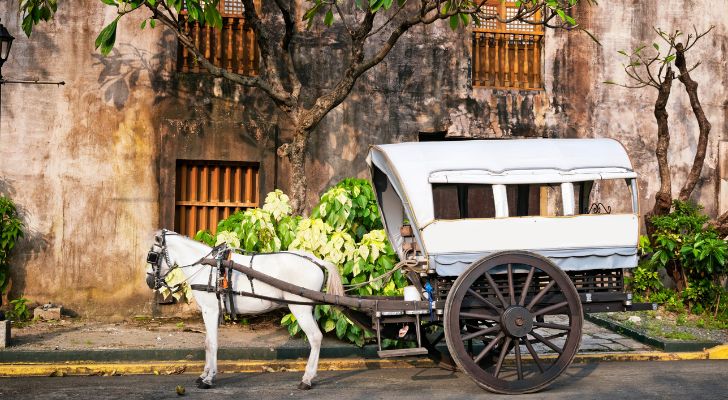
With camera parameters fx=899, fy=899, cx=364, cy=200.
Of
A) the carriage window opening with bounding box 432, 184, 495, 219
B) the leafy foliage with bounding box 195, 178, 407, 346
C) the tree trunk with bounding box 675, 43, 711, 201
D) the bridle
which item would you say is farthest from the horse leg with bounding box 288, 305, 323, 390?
the tree trunk with bounding box 675, 43, 711, 201

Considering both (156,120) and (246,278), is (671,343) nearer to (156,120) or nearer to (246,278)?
(246,278)

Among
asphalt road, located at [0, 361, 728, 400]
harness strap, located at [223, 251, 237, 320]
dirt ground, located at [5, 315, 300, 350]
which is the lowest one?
asphalt road, located at [0, 361, 728, 400]

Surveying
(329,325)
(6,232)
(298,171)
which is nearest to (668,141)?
(298,171)

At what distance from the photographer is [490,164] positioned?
8.03 m

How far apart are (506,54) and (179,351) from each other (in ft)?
23.7

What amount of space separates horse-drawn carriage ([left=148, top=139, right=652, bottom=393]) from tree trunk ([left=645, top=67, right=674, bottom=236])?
472 cm

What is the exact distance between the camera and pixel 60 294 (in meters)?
12.5

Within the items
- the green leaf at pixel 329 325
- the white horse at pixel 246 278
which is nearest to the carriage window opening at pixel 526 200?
the white horse at pixel 246 278

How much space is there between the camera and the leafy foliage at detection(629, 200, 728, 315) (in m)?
12.2

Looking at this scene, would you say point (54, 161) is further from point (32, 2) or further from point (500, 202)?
point (500, 202)

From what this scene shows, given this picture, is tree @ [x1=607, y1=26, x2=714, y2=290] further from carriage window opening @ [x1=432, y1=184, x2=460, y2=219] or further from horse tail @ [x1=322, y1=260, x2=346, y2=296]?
horse tail @ [x1=322, y1=260, x2=346, y2=296]

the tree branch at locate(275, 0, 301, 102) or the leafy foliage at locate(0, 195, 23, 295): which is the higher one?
the tree branch at locate(275, 0, 301, 102)

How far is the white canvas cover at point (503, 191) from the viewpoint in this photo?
7.89m

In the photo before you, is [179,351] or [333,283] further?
[179,351]
